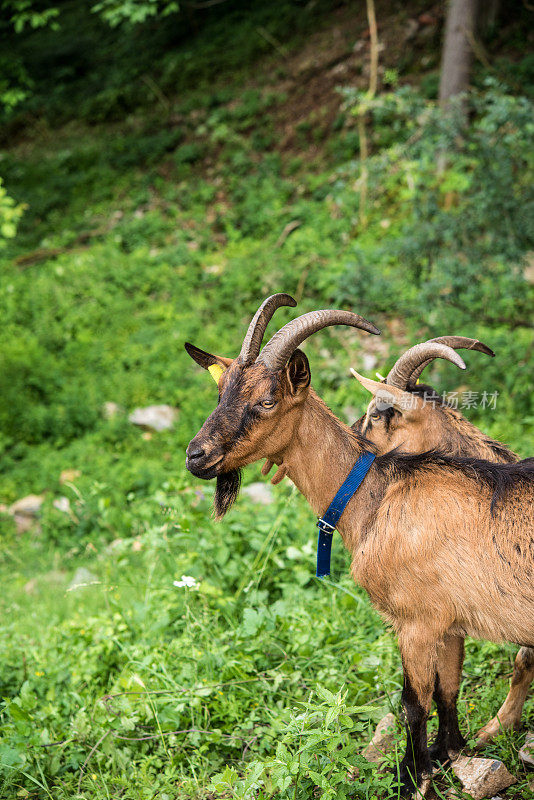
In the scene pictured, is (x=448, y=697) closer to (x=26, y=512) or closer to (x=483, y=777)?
(x=483, y=777)

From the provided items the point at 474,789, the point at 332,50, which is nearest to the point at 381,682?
the point at 474,789

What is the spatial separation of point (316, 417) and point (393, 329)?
636 centimetres

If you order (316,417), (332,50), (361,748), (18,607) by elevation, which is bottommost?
(18,607)

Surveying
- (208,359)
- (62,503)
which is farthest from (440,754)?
(62,503)

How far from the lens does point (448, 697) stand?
3559mm

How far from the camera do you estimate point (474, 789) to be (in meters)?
3.31

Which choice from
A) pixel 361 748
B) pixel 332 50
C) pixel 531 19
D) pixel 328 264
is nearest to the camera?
pixel 361 748

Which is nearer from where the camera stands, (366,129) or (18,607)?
(18,607)

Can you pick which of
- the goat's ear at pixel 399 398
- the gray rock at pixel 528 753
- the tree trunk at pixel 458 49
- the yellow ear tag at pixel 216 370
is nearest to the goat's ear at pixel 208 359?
the yellow ear tag at pixel 216 370

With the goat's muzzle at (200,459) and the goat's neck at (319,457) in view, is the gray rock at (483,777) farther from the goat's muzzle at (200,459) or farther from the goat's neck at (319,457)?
the goat's muzzle at (200,459)

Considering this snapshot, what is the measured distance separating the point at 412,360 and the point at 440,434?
0.53 meters

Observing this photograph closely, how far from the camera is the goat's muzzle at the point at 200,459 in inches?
124

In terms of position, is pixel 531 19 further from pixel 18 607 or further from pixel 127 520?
pixel 18 607

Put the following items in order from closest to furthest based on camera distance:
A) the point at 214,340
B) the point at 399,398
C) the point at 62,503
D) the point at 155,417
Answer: the point at 399,398
the point at 62,503
the point at 155,417
the point at 214,340
